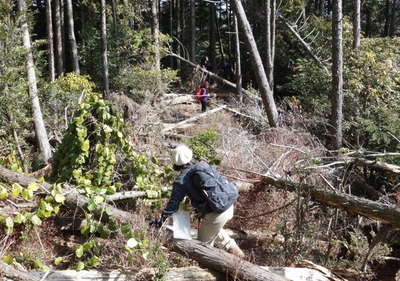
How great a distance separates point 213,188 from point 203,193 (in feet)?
0.40

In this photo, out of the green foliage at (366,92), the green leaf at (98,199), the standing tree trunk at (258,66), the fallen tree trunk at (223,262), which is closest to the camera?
the fallen tree trunk at (223,262)

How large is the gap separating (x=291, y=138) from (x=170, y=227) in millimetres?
6750

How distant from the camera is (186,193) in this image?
15.1 feet

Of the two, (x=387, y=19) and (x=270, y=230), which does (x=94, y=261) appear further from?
(x=387, y=19)

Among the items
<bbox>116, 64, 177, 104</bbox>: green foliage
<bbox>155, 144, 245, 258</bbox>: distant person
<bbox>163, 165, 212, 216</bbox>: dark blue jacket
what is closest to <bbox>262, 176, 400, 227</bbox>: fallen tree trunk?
<bbox>155, 144, 245, 258</bbox>: distant person

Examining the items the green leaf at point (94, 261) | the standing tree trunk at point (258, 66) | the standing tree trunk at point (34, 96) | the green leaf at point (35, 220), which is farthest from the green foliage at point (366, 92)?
the standing tree trunk at point (34, 96)

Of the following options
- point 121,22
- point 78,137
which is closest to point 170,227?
point 78,137

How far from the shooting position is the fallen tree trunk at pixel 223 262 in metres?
4.21

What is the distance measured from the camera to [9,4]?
979cm

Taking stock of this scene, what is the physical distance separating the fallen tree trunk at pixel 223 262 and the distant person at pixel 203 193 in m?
0.38

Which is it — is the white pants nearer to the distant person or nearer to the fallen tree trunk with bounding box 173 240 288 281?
the distant person

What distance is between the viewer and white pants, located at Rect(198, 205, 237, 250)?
15.6 ft

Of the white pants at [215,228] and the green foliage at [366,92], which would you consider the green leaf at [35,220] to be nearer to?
the white pants at [215,228]

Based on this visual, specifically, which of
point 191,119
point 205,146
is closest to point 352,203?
point 205,146
